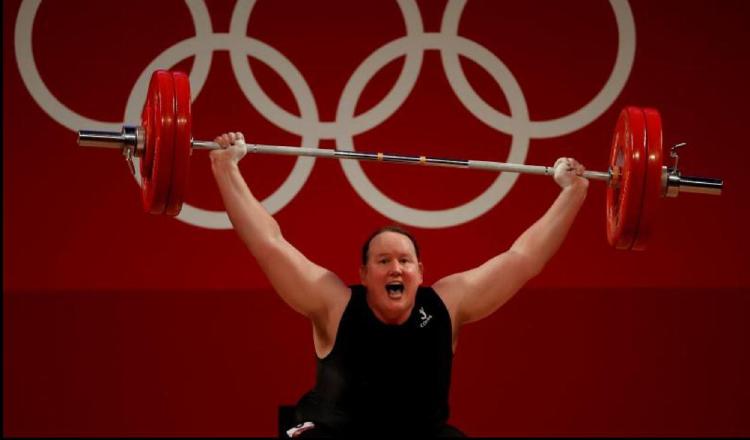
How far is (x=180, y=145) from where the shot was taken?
2994 mm

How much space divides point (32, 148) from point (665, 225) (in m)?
2.55

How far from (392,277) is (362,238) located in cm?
124

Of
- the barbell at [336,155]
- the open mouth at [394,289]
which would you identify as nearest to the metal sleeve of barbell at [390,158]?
the barbell at [336,155]

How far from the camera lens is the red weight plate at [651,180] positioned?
10.4 ft

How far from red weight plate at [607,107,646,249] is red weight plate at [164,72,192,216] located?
4.36 feet

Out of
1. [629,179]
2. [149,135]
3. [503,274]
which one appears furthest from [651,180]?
[149,135]

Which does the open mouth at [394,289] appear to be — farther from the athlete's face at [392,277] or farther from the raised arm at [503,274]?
the raised arm at [503,274]

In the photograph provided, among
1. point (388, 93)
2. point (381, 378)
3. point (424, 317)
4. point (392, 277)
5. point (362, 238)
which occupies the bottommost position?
point (381, 378)

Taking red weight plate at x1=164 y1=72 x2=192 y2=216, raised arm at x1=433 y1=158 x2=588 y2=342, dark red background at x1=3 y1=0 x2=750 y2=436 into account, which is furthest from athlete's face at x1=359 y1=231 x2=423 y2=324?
dark red background at x1=3 y1=0 x2=750 y2=436

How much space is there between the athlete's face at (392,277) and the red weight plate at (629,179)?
2.25 ft

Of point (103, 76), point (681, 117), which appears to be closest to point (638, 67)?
point (681, 117)

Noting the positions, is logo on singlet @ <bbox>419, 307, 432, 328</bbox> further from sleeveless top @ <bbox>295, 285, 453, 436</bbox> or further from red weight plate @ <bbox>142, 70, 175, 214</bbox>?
red weight plate @ <bbox>142, 70, 175, 214</bbox>

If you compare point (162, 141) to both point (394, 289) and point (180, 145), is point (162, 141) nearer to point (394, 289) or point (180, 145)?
point (180, 145)

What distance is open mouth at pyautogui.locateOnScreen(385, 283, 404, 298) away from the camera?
298 cm
